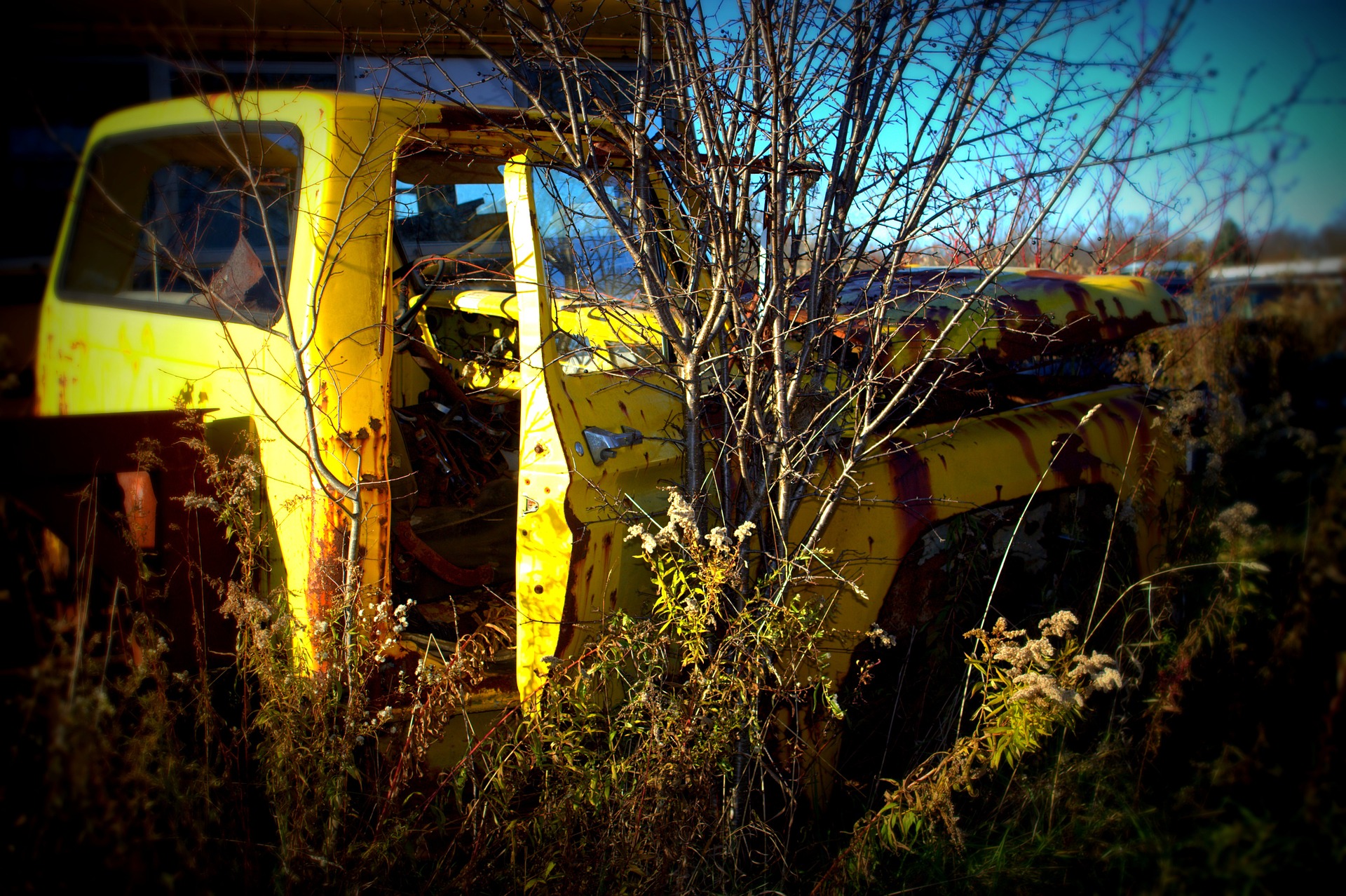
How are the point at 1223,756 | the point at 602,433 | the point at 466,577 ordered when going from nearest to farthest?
the point at 1223,756 → the point at 602,433 → the point at 466,577

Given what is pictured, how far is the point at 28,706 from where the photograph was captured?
1.21m

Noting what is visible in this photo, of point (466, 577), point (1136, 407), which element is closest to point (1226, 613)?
point (1136, 407)

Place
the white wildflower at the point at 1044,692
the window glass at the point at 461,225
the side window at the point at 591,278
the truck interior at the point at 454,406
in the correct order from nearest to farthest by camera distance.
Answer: the white wildflower at the point at 1044,692
the side window at the point at 591,278
the truck interior at the point at 454,406
the window glass at the point at 461,225

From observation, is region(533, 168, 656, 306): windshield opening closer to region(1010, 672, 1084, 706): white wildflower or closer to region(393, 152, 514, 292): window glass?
region(393, 152, 514, 292): window glass

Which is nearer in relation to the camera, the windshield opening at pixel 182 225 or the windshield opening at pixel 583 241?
the windshield opening at pixel 182 225

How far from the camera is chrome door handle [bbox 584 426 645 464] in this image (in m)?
1.91

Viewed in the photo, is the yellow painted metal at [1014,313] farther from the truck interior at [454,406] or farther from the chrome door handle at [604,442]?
the truck interior at [454,406]

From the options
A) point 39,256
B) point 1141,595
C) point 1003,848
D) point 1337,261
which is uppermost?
point 39,256

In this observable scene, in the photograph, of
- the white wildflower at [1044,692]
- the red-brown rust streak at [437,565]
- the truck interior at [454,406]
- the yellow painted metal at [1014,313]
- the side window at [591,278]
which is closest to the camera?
the white wildflower at [1044,692]

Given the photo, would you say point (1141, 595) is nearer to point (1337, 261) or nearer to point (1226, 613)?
point (1226, 613)

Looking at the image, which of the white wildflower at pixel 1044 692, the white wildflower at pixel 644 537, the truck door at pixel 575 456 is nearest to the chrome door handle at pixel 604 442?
the truck door at pixel 575 456

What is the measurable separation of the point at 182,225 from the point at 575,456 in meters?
1.69

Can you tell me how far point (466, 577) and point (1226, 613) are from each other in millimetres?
2355

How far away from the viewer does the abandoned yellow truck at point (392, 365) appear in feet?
6.02
